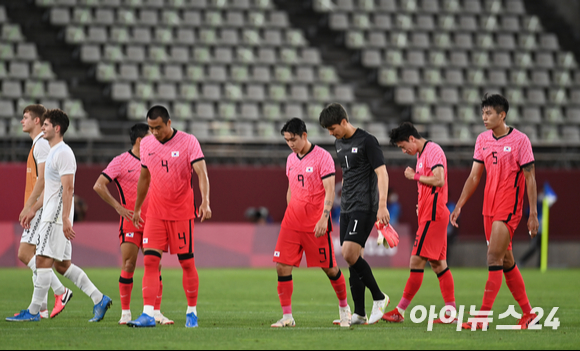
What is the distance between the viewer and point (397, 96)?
24.6 metres

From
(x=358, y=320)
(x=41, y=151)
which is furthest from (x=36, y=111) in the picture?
(x=358, y=320)

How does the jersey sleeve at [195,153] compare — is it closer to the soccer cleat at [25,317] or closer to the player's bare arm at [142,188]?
the player's bare arm at [142,188]

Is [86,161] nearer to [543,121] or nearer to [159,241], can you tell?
[159,241]

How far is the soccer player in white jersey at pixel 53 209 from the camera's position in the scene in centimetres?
790

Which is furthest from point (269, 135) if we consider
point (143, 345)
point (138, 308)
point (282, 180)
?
point (143, 345)

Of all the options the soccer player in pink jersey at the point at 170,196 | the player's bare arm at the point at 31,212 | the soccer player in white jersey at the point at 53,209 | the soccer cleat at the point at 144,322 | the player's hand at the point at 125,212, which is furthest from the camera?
the player's bare arm at the point at 31,212

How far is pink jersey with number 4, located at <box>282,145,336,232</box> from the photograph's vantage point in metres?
7.96

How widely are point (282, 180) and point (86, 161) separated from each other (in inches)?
208

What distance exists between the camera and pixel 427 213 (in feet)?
27.3

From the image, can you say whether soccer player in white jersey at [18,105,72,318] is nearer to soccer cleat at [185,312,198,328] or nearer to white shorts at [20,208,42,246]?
white shorts at [20,208,42,246]

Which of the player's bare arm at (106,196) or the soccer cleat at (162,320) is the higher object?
the player's bare arm at (106,196)

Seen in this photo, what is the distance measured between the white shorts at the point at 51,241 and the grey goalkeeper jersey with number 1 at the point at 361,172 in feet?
10.0

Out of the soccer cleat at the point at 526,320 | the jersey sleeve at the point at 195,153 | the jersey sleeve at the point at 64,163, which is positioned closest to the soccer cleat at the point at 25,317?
the jersey sleeve at the point at 64,163

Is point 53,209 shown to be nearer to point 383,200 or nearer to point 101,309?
point 101,309
